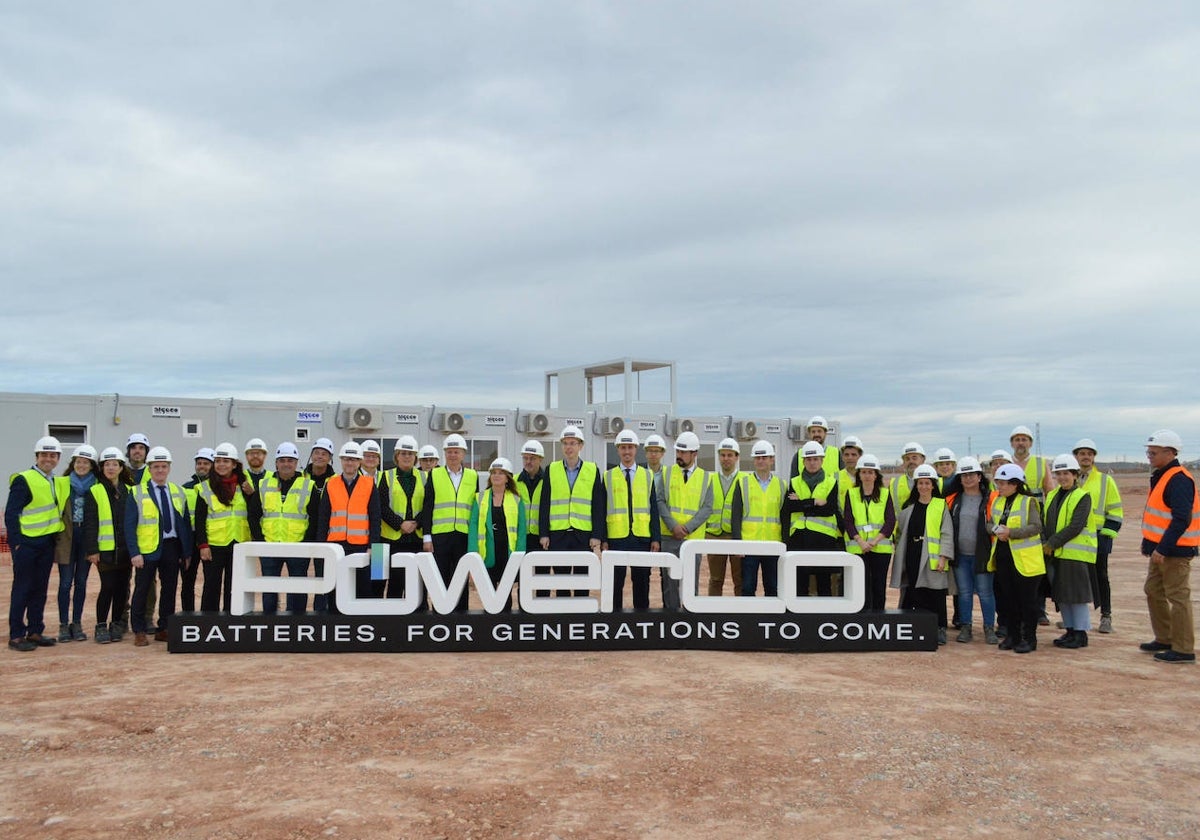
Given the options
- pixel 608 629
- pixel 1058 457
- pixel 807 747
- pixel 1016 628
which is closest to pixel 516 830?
pixel 807 747

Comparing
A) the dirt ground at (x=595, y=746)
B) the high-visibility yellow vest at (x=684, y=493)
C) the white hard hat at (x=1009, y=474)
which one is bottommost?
the dirt ground at (x=595, y=746)

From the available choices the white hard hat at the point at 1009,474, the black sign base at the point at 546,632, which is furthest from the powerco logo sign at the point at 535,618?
the white hard hat at the point at 1009,474

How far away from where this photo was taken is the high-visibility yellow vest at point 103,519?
8.61 meters

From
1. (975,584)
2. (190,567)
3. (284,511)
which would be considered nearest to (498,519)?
(284,511)

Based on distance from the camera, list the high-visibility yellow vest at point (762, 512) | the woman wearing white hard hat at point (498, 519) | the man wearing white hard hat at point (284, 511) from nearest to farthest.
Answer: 1. the man wearing white hard hat at point (284, 511)
2. the woman wearing white hard hat at point (498, 519)
3. the high-visibility yellow vest at point (762, 512)

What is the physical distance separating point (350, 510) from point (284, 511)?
0.67 m

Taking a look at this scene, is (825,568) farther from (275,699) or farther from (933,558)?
(275,699)

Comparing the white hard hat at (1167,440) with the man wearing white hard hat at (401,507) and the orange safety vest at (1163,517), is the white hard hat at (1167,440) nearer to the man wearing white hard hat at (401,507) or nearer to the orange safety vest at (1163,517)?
the orange safety vest at (1163,517)

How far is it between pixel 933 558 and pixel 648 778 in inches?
189

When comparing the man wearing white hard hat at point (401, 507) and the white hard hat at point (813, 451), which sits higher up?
the white hard hat at point (813, 451)

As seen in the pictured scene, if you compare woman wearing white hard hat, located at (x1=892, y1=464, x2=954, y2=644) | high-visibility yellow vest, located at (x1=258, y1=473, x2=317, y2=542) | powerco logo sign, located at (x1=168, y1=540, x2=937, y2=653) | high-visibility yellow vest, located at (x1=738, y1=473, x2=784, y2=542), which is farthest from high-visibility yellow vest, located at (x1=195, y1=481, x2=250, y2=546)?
woman wearing white hard hat, located at (x1=892, y1=464, x2=954, y2=644)

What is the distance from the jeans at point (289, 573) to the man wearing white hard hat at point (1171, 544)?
7.66 metres

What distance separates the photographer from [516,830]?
4258 mm

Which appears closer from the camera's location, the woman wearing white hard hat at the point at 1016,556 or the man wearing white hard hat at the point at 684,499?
the woman wearing white hard hat at the point at 1016,556
